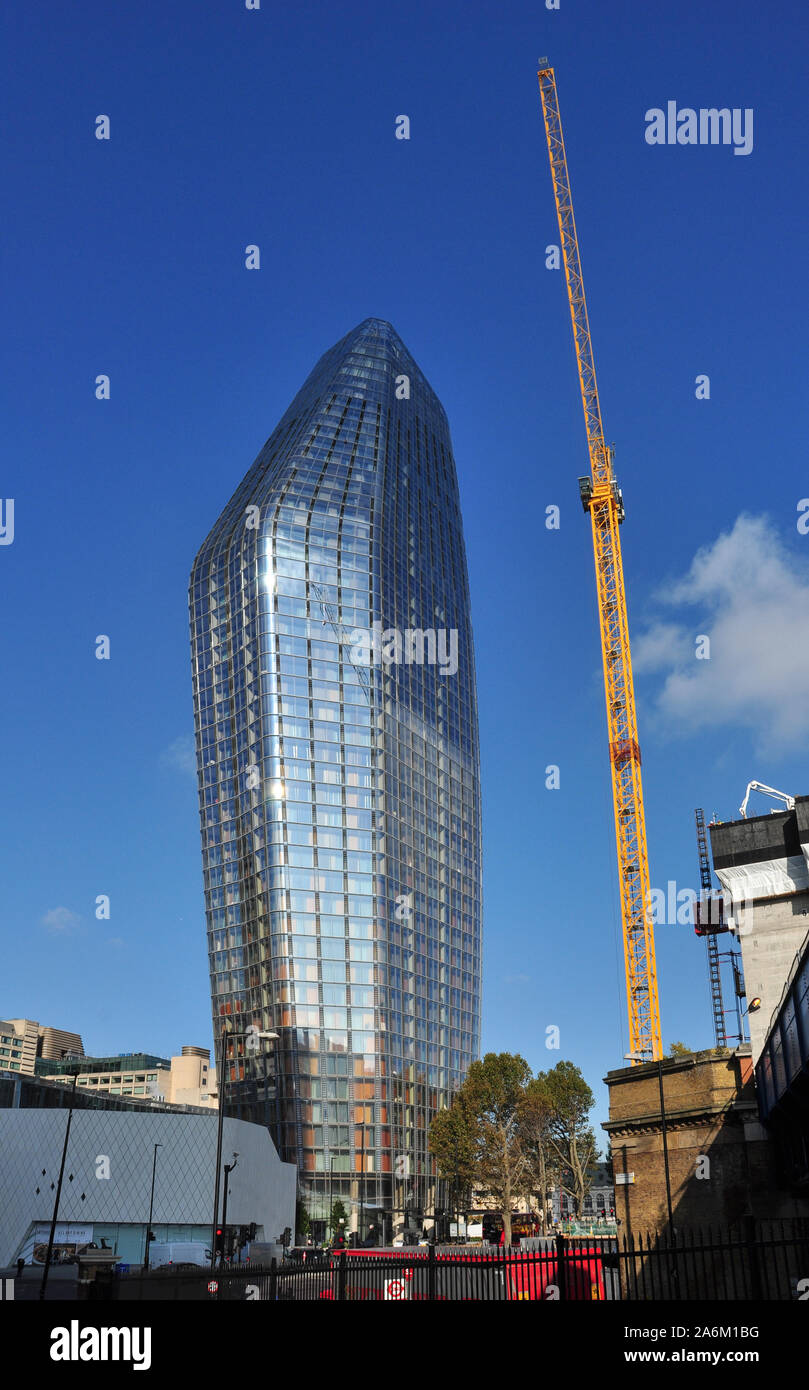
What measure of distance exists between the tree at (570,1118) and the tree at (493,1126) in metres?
3.77

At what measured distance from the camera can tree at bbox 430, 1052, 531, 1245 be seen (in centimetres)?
10062

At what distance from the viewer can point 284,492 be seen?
135m

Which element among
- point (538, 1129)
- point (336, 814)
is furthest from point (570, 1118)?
point (336, 814)

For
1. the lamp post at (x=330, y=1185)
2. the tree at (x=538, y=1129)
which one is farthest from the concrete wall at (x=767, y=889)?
the lamp post at (x=330, y=1185)

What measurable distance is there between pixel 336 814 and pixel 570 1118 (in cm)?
3992

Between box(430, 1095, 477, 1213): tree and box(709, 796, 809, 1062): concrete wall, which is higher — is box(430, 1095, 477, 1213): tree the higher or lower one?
the lower one

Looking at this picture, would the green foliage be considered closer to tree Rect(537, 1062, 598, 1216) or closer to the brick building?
tree Rect(537, 1062, 598, 1216)

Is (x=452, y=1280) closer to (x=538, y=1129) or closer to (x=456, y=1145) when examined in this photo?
(x=538, y=1129)

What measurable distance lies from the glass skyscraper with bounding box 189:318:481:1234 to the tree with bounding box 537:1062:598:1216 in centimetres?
2036

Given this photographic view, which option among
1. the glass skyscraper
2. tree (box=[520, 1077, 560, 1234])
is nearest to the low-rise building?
the glass skyscraper

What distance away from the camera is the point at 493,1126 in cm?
10331

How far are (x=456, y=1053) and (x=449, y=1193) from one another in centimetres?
1706

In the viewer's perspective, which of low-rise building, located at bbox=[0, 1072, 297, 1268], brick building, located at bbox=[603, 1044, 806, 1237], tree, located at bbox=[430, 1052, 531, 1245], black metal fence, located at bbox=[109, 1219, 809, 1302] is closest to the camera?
black metal fence, located at bbox=[109, 1219, 809, 1302]
